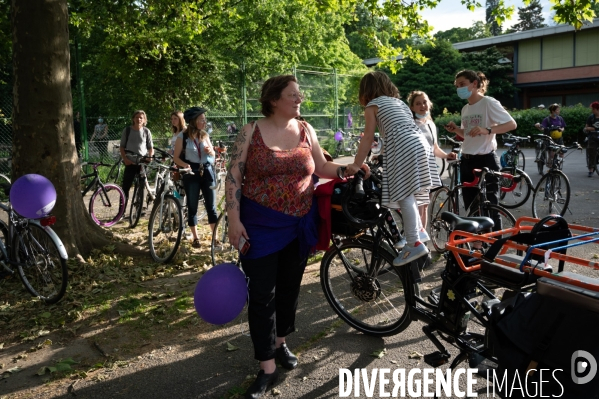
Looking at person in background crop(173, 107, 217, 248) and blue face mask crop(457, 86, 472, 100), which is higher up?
blue face mask crop(457, 86, 472, 100)

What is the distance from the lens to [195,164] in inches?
281

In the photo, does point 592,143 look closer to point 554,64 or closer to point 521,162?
point 521,162

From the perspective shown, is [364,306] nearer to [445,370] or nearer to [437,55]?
[445,370]

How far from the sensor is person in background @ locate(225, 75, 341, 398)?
3.52 meters

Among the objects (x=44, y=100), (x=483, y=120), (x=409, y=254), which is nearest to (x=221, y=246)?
(x=44, y=100)

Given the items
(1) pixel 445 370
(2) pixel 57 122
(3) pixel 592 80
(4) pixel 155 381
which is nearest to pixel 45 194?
(2) pixel 57 122

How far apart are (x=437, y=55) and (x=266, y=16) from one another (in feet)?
69.6

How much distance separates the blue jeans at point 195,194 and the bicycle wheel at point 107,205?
2624 millimetres

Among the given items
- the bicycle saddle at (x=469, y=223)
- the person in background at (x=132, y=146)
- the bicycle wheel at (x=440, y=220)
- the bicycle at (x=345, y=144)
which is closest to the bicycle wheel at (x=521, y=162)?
the bicycle at (x=345, y=144)

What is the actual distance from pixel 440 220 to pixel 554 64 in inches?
1318

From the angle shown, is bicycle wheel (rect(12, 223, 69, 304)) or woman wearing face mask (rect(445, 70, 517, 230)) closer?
bicycle wheel (rect(12, 223, 69, 304))

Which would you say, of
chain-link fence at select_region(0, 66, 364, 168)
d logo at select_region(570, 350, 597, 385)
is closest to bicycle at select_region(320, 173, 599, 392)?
d logo at select_region(570, 350, 597, 385)

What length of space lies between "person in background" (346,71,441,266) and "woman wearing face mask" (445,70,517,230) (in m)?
1.92

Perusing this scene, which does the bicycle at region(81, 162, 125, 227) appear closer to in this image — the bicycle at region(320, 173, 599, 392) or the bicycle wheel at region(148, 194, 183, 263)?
the bicycle wheel at region(148, 194, 183, 263)
